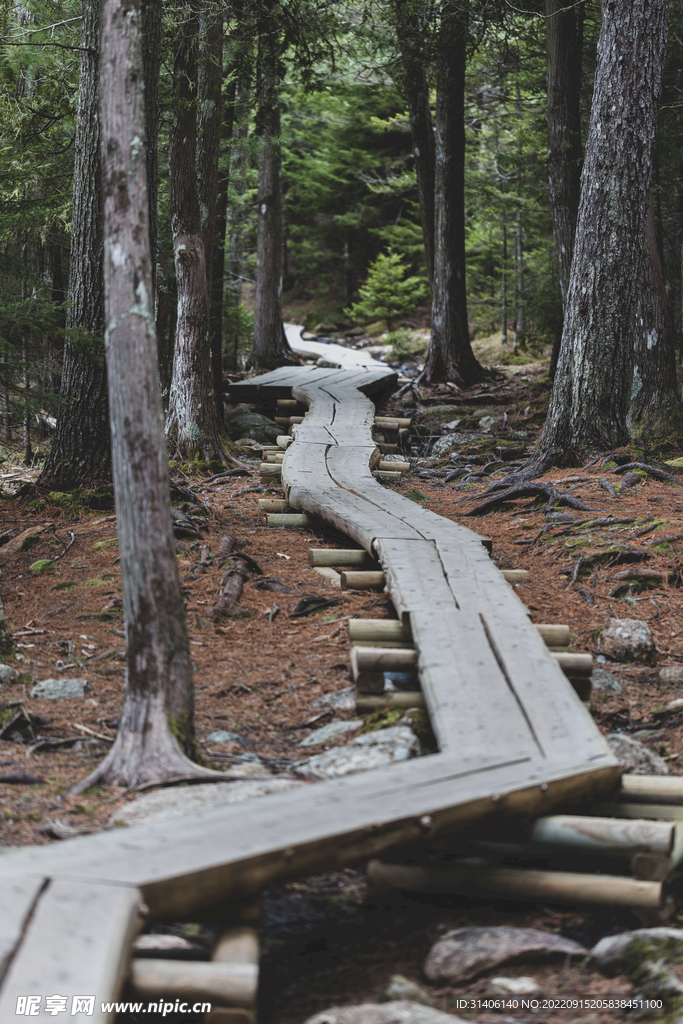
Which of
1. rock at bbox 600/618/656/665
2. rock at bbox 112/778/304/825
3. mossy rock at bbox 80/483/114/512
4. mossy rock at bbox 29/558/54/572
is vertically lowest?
rock at bbox 112/778/304/825

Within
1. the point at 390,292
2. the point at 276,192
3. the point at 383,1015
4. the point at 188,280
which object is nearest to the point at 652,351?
the point at 188,280

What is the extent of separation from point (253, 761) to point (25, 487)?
548 cm

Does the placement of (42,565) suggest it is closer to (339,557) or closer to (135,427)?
(339,557)

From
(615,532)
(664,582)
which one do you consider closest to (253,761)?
(664,582)

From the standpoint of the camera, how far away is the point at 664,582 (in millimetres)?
6121

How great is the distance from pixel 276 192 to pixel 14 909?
1873cm

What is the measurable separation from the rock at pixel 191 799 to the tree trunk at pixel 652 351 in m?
9.81

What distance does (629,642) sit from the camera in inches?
206

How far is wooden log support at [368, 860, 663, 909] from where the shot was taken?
2.89 m

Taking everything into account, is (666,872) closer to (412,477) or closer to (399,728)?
(399,728)

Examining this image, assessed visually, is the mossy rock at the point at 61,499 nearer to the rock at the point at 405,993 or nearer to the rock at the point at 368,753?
the rock at the point at 368,753

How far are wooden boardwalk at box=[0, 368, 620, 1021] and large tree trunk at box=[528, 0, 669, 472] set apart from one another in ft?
14.7

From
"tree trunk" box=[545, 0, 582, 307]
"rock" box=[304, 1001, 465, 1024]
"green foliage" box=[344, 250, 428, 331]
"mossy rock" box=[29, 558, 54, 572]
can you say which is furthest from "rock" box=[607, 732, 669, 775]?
"green foliage" box=[344, 250, 428, 331]

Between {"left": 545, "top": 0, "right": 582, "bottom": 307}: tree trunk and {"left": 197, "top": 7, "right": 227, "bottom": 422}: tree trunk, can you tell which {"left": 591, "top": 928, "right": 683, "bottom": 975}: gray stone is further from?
{"left": 545, "top": 0, "right": 582, "bottom": 307}: tree trunk
